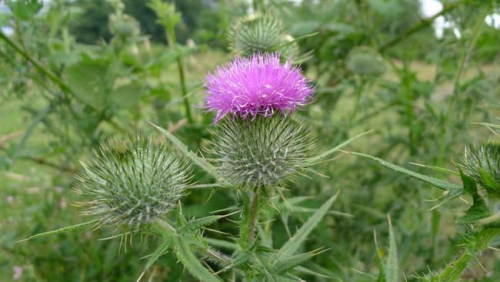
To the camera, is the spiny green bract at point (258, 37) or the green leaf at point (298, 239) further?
the spiny green bract at point (258, 37)

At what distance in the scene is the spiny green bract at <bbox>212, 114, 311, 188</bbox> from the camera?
2086 mm

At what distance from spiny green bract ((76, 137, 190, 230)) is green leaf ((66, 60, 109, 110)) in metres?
1.65

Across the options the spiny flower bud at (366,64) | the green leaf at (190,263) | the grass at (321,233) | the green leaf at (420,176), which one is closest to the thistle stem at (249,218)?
the green leaf at (190,263)

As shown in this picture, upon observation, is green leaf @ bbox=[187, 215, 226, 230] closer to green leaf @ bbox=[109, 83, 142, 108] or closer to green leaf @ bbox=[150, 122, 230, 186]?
green leaf @ bbox=[150, 122, 230, 186]

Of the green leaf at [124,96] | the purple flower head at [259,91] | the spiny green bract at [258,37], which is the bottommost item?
the purple flower head at [259,91]

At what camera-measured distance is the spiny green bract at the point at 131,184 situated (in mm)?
1993

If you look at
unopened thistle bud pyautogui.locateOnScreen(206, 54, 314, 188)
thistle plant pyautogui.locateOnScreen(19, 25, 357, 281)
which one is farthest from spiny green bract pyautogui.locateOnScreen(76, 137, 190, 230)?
unopened thistle bud pyautogui.locateOnScreen(206, 54, 314, 188)

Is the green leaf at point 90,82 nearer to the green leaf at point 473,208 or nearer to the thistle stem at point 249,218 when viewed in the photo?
the thistle stem at point 249,218

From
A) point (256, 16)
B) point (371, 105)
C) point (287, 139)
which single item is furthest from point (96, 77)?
point (371, 105)

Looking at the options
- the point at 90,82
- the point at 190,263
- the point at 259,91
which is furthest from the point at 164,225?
the point at 90,82

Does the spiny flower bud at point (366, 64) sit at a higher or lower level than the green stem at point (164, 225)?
higher

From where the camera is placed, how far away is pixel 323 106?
16.5ft

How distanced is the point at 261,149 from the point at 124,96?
6.62 feet

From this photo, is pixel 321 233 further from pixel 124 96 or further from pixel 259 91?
pixel 124 96
